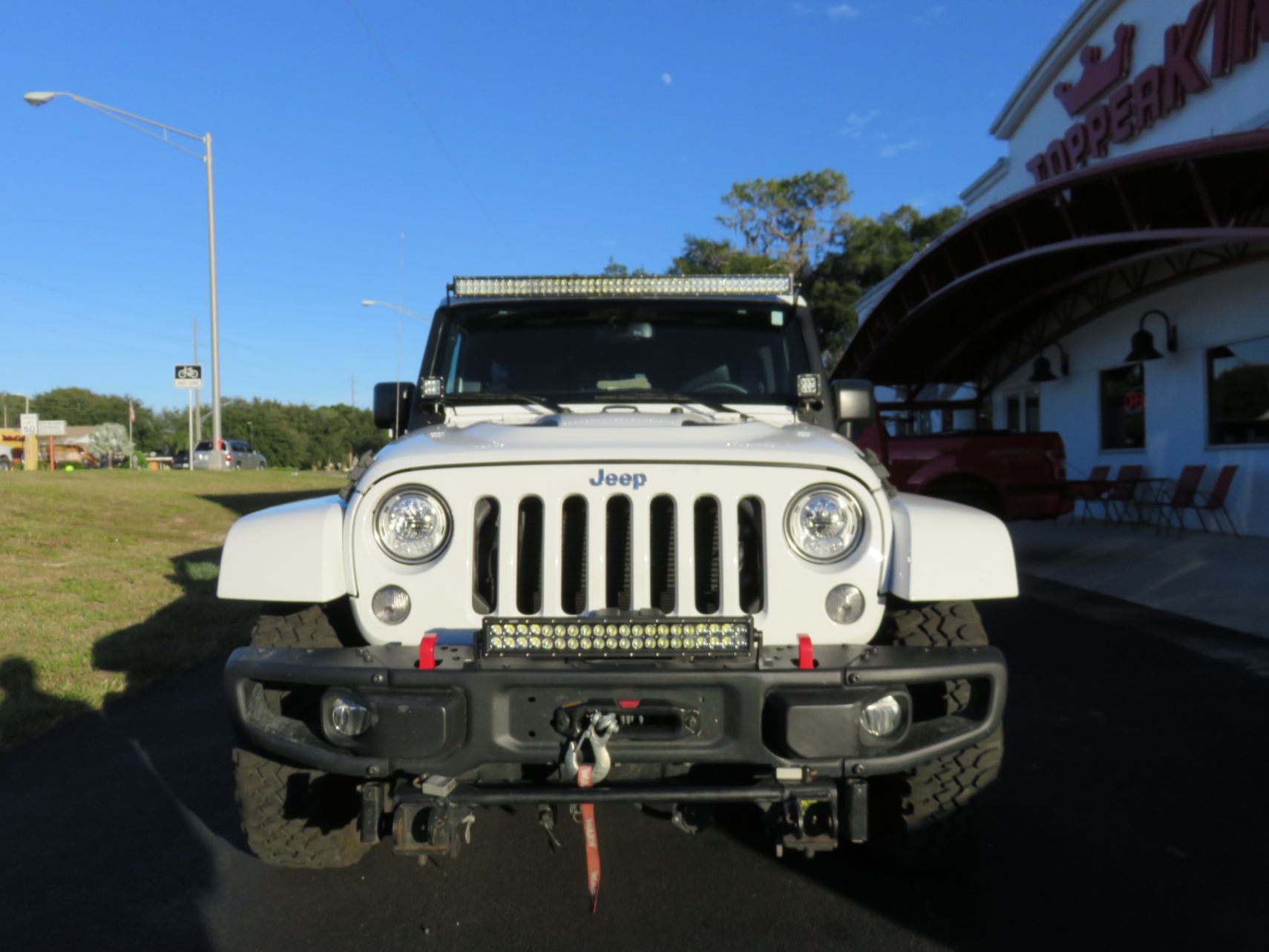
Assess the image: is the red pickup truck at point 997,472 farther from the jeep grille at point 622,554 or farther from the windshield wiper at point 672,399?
the jeep grille at point 622,554

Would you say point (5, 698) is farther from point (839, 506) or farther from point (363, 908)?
point (839, 506)

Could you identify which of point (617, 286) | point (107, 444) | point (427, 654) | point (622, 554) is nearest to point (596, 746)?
point (427, 654)

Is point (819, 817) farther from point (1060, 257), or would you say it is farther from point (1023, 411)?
point (1023, 411)

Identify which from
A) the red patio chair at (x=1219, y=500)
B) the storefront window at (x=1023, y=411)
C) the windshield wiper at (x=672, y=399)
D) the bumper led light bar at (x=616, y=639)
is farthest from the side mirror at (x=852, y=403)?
the storefront window at (x=1023, y=411)

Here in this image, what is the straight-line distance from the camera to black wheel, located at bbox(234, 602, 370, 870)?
3.00 meters

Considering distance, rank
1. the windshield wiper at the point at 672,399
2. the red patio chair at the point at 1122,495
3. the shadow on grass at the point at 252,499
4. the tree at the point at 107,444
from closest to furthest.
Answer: the windshield wiper at the point at 672,399 → the red patio chair at the point at 1122,495 → the shadow on grass at the point at 252,499 → the tree at the point at 107,444

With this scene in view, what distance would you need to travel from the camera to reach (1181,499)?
43.9 feet

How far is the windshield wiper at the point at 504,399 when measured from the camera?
4.00 m

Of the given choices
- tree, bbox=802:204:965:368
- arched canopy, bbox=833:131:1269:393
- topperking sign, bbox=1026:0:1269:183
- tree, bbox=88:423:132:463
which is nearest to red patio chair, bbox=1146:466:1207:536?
arched canopy, bbox=833:131:1269:393

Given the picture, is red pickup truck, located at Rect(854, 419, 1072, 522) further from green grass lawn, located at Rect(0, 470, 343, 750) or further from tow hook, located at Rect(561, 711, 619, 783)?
tow hook, located at Rect(561, 711, 619, 783)

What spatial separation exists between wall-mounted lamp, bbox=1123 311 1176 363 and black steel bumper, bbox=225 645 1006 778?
14.0 m

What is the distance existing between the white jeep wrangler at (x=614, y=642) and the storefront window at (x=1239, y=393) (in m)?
11.7

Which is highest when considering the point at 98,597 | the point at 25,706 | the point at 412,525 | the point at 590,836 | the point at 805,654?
the point at 412,525

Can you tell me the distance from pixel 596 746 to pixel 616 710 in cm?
10
